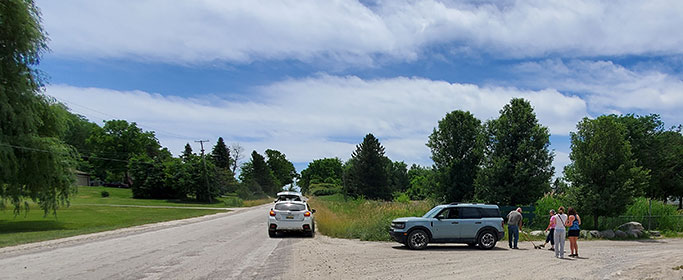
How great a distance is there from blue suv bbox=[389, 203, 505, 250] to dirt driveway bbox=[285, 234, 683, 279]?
39 centimetres

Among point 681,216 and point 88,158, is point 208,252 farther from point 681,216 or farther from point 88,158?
point 88,158

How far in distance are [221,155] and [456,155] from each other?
278 feet

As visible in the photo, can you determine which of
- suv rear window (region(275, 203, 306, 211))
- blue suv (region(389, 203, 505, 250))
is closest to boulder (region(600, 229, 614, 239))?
blue suv (region(389, 203, 505, 250))

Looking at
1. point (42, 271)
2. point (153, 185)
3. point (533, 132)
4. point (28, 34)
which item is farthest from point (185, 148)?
point (42, 271)

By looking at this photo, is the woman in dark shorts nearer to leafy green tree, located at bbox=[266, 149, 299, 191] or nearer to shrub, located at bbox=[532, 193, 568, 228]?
shrub, located at bbox=[532, 193, 568, 228]

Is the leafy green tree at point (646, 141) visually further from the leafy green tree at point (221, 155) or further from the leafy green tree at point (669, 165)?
the leafy green tree at point (221, 155)

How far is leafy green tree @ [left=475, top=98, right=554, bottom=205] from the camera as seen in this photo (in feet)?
95.5

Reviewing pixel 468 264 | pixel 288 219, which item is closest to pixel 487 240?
pixel 468 264

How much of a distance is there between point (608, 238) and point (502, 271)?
14.2 meters

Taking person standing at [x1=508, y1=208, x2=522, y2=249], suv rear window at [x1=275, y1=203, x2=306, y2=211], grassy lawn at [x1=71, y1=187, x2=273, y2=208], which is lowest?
grassy lawn at [x1=71, y1=187, x2=273, y2=208]

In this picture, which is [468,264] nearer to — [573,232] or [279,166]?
[573,232]

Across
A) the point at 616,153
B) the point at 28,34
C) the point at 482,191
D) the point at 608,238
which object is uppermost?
the point at 28,34

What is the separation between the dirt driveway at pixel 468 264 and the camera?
10641 millimetres

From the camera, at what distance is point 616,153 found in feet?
78.0
